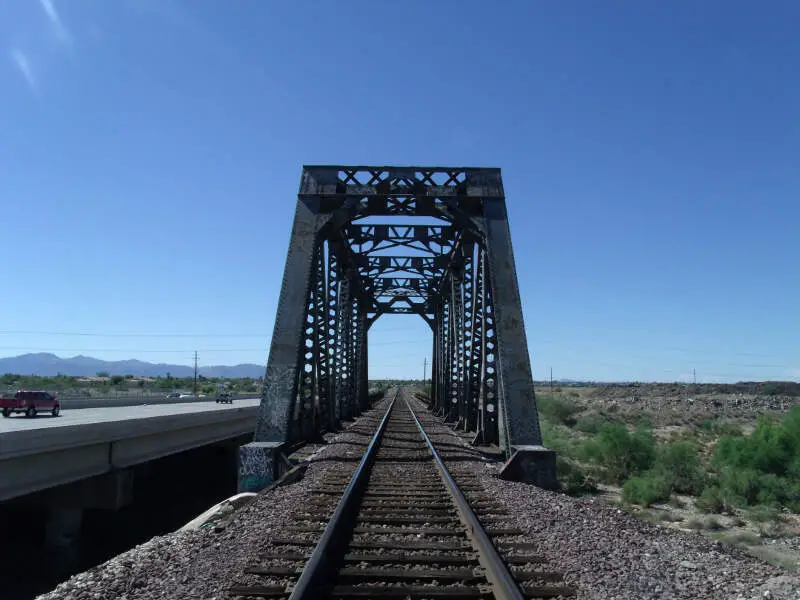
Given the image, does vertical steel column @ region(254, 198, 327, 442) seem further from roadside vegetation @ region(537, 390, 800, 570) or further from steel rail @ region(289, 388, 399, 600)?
roadside vegetation @ region(537, 390, 800, 570)

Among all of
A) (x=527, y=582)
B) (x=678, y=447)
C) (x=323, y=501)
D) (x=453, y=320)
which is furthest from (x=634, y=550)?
(x=453, y=320)

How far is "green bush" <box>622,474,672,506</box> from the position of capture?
11953mm

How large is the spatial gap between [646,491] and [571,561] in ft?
21.6

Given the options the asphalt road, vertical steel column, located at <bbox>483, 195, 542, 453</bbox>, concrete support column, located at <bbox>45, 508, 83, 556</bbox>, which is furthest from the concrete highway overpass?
vertical steel column, located at <bbox>483, 195, 542, 453</bbox>

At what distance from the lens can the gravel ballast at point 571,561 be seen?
17.9 feet

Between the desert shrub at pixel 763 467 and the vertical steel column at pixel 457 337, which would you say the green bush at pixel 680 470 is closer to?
the desert shrub at pixel 763 467

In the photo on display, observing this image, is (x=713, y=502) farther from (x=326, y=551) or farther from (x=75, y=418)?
(x=75, y=418)

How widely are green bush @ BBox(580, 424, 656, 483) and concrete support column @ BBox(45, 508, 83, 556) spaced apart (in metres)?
11.8

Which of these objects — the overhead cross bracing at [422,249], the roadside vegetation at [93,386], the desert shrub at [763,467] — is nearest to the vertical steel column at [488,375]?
the overhead cross bracing at [422,249]

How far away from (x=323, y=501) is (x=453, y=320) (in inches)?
712

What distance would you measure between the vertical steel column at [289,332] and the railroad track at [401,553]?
3331 mm

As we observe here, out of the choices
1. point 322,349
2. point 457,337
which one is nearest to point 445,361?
point 457,337

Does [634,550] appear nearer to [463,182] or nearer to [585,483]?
[585,483]

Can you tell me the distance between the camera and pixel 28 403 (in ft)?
93.2
